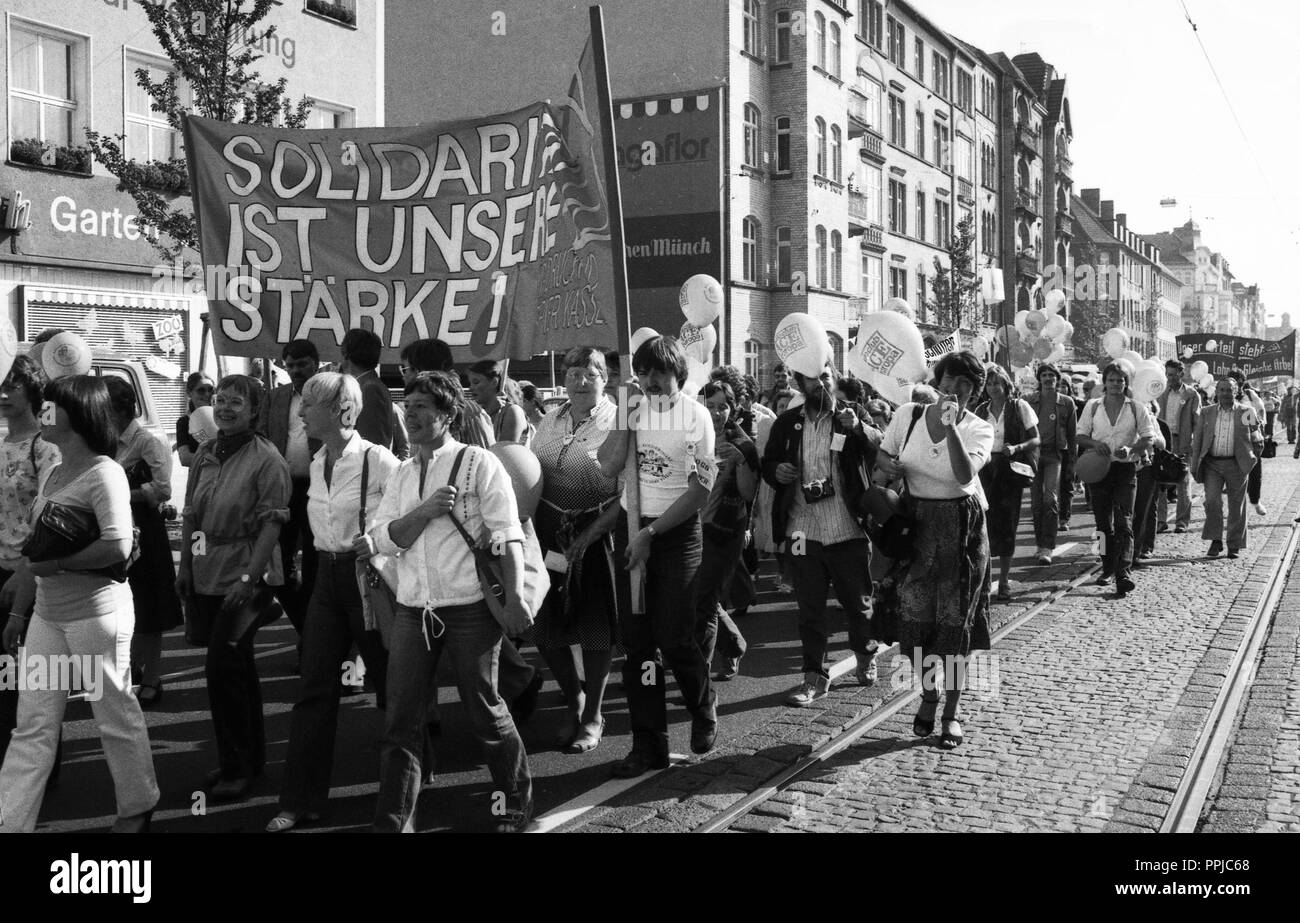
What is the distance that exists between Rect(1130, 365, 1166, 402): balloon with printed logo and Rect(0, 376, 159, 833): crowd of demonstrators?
12.8 m

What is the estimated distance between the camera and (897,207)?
45.3 metres

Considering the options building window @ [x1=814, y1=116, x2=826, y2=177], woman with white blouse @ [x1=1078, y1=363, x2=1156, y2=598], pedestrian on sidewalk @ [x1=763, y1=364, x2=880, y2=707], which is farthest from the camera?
building window @ [x1=814, y1=116, x2=826, y2=177]

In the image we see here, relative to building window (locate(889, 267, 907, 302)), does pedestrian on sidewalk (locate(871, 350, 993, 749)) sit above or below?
below

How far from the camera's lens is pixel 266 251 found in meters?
7.05

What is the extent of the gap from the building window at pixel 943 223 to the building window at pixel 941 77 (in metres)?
4.12

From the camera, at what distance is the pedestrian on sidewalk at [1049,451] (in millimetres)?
12625

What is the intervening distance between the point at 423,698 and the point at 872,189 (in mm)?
39815

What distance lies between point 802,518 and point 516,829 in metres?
3.02

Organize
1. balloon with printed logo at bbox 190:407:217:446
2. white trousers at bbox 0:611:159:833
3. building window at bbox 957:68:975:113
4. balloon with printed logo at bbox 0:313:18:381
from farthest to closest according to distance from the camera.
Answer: building window at bbox 957:68:975:113
balloon with printed logo at bbox 190:407:217:446
balloon with printed logo at bbox 0:313:18:381
white trousers at bbox 0:611:159:833

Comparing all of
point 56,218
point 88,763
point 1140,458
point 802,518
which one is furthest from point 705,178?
point 88,763

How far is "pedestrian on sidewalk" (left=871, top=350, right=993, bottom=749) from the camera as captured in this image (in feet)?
20.6

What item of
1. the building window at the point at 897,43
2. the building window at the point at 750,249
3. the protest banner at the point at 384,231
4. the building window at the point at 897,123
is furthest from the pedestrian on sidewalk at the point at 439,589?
the building window at the point at 897,123

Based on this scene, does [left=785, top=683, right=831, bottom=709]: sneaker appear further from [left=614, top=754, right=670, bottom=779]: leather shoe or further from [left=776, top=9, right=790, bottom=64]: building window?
[left=776, top=9, right=790, bottom=64]: building window

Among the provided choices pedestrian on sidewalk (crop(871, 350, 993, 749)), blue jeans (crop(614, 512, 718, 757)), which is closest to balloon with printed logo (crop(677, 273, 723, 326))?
pedestrian on sidewalk (crop(871, 350, 993, 749))
